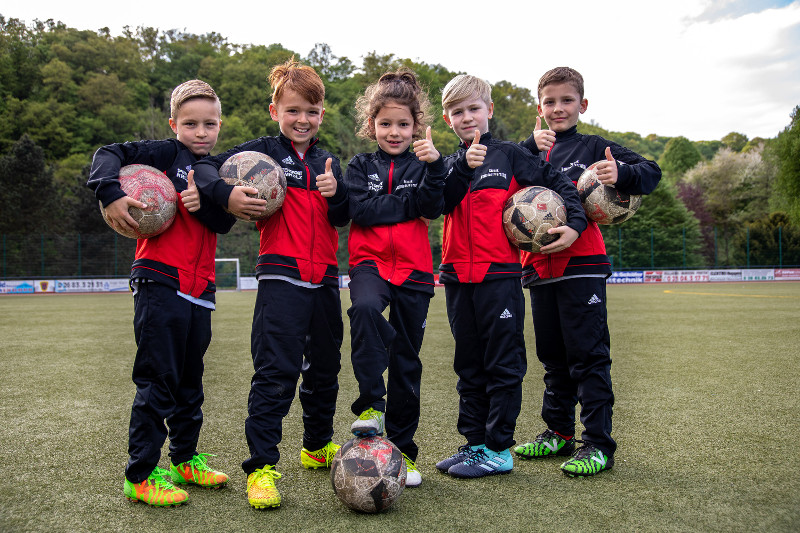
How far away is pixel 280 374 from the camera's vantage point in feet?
11.1

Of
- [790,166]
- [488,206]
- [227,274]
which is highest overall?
[790,166]

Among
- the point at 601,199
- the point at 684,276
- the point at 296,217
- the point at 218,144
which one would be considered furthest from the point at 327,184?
the point at 218,144

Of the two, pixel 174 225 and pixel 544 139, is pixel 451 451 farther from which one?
pixel 174 225

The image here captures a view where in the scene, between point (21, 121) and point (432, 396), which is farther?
point (21, 121)

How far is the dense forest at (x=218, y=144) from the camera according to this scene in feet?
123

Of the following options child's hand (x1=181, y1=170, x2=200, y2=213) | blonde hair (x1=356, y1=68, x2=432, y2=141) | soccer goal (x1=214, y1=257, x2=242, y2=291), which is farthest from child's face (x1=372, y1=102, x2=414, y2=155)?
soccer goal (x1=214, y1=257, x2=242, y2=291)

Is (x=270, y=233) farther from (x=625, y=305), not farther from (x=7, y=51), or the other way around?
(x=7, y=51)

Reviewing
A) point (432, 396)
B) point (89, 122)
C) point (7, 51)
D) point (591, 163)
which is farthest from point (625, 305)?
point (7, 51)

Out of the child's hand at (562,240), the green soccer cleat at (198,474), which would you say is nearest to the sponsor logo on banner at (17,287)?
the green soccer cleat at (198,474)

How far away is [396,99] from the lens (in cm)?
368

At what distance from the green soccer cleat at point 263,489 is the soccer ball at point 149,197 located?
1449 mm

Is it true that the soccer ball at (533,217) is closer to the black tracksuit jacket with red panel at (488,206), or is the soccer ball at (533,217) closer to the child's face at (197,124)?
the black tracksuit jacket with red panel at (488,206)

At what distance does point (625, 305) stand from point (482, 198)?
1455cm

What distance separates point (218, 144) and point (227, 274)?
2031 centimetres
